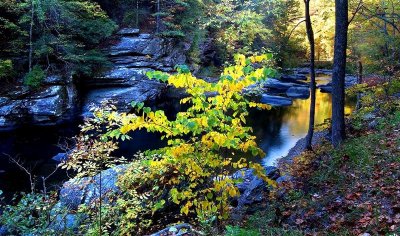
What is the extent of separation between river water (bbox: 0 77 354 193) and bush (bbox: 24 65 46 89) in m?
2.56

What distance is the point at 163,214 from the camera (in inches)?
245

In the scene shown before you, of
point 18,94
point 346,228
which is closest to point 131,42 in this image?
point 18,94

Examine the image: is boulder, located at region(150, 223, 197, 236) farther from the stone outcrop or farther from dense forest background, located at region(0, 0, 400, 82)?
the stone outcrop

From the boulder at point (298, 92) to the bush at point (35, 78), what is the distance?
2114cm

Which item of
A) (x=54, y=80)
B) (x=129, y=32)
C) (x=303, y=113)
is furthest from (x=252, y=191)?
(x=129, y=32)

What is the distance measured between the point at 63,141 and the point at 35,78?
486 centimetres

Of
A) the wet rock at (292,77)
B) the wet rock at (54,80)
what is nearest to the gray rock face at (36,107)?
the wet rock at (54,80)

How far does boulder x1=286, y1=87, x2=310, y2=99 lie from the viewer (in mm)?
29656

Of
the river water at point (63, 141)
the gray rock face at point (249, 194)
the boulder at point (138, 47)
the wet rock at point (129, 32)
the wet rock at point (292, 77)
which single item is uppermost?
the wet rock at point (129, 32)

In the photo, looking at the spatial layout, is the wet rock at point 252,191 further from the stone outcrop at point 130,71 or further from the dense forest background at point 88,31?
the stone outcrop at point 130,71

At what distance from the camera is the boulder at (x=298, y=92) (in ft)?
97.3

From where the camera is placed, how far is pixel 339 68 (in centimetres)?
821

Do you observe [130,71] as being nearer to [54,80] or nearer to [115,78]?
[115,78]

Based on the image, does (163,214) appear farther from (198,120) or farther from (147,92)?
(147,92)
